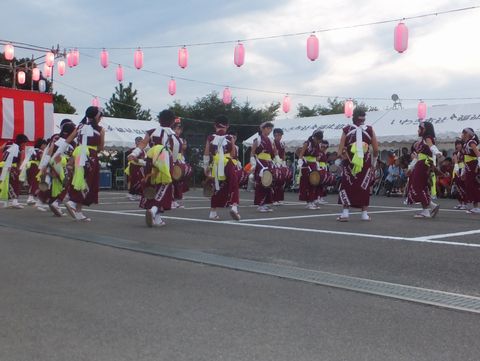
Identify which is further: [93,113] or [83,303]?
[93,113]

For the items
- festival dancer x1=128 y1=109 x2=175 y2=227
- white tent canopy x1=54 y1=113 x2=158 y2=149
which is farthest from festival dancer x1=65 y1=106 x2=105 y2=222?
white tent canopy x1=54 y1=113 x2=158 y2=149

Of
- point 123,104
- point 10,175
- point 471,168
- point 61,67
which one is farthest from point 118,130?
point 123,104

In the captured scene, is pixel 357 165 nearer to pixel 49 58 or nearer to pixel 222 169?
pixel 222 169

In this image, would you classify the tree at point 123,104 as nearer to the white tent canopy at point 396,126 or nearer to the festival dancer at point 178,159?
the white tent canopy at point 396,126

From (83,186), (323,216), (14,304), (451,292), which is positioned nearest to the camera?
(14,304)

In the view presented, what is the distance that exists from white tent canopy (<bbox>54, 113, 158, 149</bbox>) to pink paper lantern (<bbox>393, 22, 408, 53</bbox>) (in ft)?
42.1

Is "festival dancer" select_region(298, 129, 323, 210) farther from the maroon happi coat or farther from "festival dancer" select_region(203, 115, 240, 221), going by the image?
"festival dancer" select_region(203, 115, 240, 221)

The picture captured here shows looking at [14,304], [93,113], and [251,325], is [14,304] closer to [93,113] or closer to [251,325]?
[251,325]

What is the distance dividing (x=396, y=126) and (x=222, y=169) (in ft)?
44.9

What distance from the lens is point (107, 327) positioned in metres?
3.56

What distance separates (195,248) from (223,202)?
11.3 ft

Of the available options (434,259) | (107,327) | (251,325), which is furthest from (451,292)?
(107,327)

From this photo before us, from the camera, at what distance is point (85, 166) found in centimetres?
979

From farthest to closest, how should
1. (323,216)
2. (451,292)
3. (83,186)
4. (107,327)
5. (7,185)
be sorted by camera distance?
(7,185), (323,216), (83,186), (451,292), (107,327)
